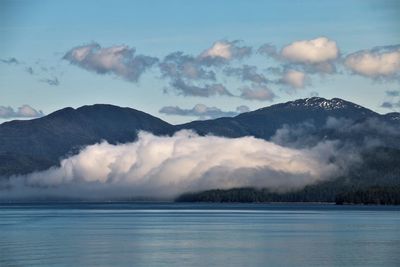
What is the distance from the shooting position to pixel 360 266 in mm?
95250

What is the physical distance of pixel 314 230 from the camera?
6609 inches

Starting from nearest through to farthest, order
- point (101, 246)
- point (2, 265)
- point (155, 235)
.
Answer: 1. point (2, 265)
2. point (101, 246)
3. point (155, 235)

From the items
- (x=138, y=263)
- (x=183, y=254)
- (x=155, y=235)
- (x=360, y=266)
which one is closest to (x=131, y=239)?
(x=155, y=235)

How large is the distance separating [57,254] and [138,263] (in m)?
15.0

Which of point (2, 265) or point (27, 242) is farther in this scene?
point (27, 242)

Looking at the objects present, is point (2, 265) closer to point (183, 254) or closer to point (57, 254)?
point (57, 254)

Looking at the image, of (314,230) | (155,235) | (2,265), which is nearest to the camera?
(2,265)

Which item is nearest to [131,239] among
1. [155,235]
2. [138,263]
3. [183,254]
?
[155,235]

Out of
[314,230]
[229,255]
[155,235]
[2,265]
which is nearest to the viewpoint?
[2,265]

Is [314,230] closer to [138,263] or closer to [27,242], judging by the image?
[27,242]

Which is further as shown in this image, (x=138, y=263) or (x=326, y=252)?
(x=326, y=252)

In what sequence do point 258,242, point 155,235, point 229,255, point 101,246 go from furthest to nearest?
point 155,235, point 258,242, point 101,246, point 229,255

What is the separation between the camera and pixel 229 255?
356ft

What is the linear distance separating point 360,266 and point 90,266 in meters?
27.8
